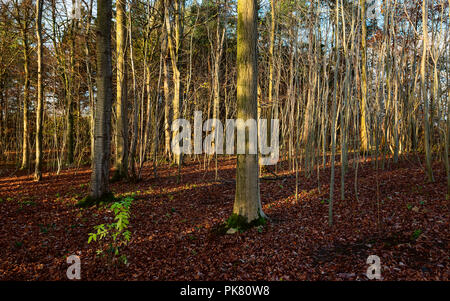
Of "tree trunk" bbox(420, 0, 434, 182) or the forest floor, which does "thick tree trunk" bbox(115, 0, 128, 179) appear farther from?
"tree trunk" bbox(420, 0, 434, 182)

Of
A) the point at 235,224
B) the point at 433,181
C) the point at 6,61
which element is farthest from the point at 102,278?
the point at 6,61

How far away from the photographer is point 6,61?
40.5 ft

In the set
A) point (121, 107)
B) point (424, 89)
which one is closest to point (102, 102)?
point (121, 107)

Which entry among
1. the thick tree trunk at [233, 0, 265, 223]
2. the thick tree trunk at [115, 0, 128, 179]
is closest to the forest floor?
the thick tree trunk at [233, 0, 265, 223]

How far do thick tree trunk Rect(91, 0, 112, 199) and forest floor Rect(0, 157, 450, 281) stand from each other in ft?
2.53

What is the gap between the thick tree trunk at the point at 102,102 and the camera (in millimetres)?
5633

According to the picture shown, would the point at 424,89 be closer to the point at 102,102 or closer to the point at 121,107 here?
the point at 102,102

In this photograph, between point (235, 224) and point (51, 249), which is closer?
point (51, 249)

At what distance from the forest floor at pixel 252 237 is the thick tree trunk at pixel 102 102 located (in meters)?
0.77

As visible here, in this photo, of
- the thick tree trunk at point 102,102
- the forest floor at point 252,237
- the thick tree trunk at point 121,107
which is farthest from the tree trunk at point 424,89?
the thick tree trunk at point 121,107

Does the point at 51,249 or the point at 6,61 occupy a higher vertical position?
the point at 6,61

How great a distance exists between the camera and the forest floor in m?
3.00
